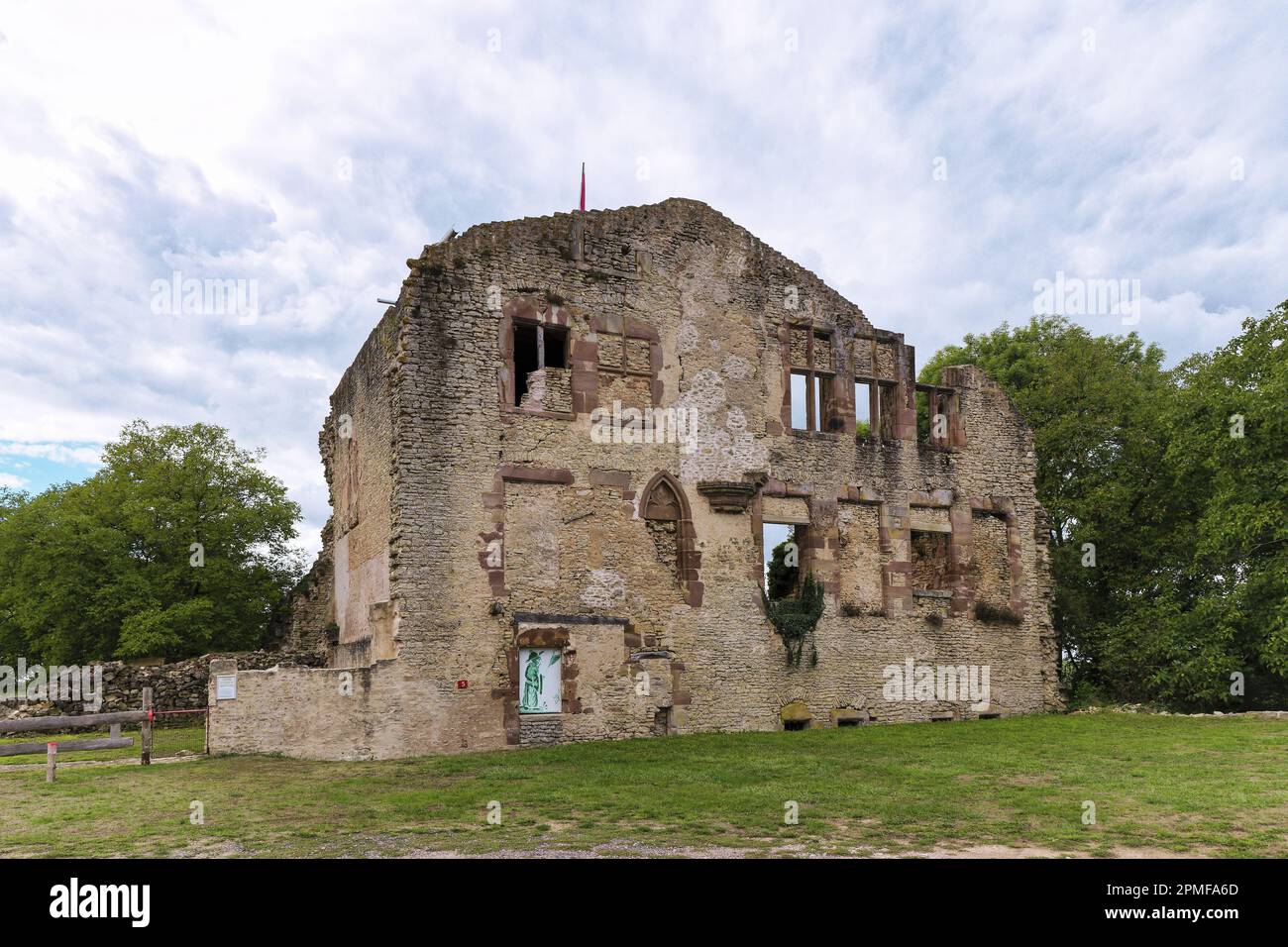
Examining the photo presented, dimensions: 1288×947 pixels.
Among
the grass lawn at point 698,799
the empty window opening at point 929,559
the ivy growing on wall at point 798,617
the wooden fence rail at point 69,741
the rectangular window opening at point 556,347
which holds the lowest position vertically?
the grass lawn at point 698,799

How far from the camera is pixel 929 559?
2466cm

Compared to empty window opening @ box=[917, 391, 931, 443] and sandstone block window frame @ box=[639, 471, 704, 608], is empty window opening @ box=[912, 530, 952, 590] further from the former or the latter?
sandstone block window frame @ box=[639, 471, 704, 608]

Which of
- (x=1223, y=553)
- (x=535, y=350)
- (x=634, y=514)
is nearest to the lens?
(x=634, y=514)

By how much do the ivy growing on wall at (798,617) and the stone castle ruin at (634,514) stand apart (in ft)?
0.56

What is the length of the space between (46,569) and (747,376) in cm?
2362

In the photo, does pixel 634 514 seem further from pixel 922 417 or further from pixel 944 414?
pixel 922 417

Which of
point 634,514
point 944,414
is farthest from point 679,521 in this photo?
point 944,414

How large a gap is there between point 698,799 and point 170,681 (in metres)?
17.1

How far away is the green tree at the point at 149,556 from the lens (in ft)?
102

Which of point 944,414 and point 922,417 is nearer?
point 944,414

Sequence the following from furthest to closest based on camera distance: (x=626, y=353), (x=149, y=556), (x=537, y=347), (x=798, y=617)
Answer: (x=149, y=556)
(x=798, y=617)
(x=626, y=353)
(x=537, y=347)

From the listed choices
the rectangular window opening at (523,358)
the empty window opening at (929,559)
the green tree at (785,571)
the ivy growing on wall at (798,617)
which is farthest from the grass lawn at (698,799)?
the rectangular window opening at (523,358)

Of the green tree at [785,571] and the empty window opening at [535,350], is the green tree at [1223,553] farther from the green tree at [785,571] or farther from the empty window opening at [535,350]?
the empty window opening at [535,350]

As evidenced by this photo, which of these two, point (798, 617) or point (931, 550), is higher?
point (931, 550)
